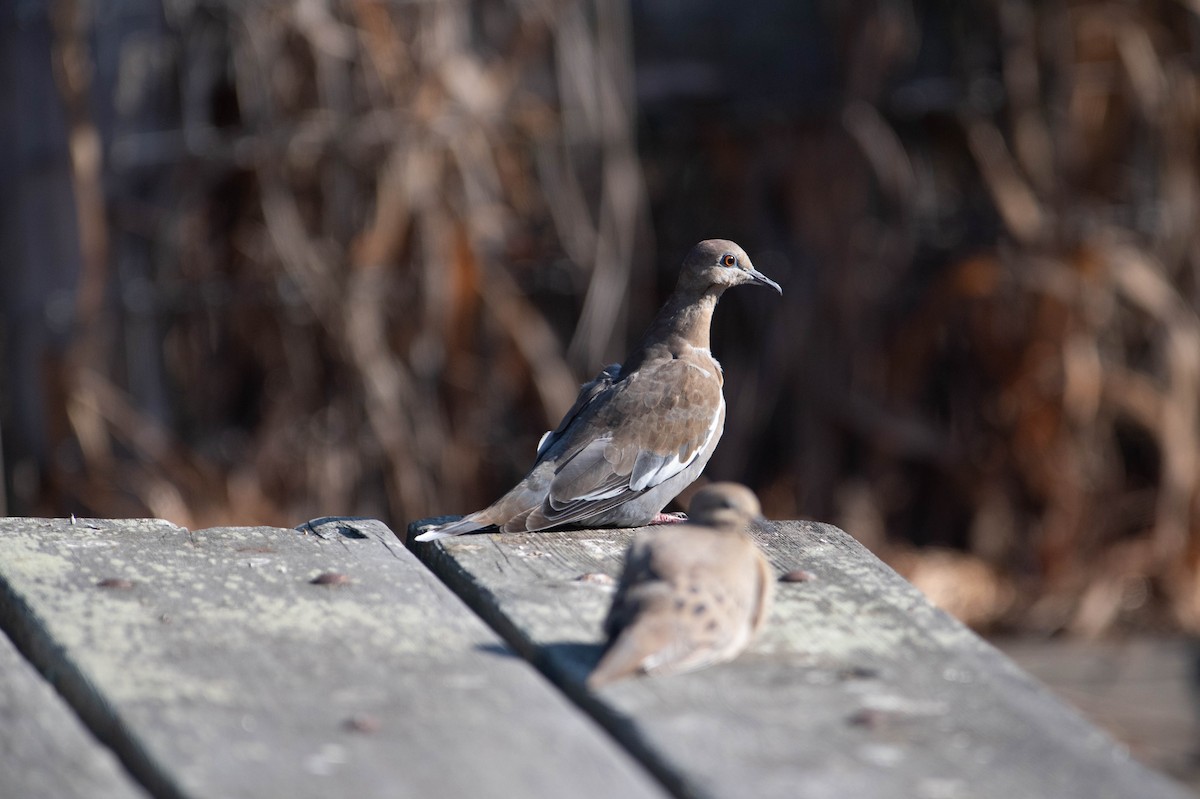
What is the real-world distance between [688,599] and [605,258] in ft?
13.9

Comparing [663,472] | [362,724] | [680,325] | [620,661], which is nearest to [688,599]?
[620,661]

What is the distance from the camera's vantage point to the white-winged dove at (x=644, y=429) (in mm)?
3467

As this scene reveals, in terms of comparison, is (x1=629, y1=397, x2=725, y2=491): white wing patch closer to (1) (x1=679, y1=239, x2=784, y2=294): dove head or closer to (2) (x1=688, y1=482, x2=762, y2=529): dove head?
(1) (x1=679, y1=239, x2=784, y2=294): dove head

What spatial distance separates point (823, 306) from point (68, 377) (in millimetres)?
2815

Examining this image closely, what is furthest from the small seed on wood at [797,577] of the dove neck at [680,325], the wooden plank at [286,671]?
the dove neck at [680,325]

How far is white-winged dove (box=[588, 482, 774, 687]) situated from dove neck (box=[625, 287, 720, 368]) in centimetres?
193

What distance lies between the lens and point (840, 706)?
5.69 ft

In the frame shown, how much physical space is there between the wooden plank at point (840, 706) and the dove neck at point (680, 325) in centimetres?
178

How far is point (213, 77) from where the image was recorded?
6168 mm

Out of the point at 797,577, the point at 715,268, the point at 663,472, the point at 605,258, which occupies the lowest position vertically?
the point at 663,472

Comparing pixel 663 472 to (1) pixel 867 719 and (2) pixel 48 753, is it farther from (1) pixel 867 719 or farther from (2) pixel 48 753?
(2) pixel 48 753

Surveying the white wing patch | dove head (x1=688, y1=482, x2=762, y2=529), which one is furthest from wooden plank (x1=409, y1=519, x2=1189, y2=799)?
the white wing patch

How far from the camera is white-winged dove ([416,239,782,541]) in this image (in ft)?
11.4

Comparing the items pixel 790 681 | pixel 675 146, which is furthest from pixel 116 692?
pixel 675 146
